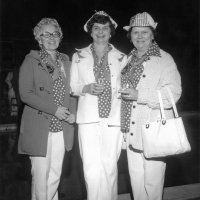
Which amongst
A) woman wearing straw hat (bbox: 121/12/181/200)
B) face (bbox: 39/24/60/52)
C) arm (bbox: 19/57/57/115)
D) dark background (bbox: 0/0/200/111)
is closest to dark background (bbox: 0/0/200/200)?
dark background (bbox: 0/0/200/111)

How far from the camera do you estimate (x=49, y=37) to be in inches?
133

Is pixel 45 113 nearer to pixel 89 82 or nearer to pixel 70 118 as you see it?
pixel 70 118

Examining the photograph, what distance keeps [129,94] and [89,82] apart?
1.79 feet

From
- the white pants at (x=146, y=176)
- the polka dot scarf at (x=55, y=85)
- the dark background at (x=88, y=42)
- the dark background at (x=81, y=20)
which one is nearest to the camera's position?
the white pants at (x=146, y=176)

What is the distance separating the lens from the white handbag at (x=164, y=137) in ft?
9.61

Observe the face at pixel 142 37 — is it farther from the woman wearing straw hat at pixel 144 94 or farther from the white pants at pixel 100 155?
Answer: the white pants at pixel 100 155

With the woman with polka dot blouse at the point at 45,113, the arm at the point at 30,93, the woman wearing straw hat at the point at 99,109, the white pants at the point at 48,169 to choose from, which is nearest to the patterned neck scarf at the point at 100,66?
the woman wearing straw hat at the point at 99,109

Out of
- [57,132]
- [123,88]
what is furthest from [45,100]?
[123,88]

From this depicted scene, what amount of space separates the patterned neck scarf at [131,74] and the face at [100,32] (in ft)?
1.22

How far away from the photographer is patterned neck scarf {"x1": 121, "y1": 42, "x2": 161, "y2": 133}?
325 cm

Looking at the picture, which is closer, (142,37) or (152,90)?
(152,90)

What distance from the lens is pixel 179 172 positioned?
5.56 metres

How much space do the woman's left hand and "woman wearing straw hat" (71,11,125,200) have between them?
289mm

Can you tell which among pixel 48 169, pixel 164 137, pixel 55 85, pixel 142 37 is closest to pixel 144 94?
pixel 164 137
